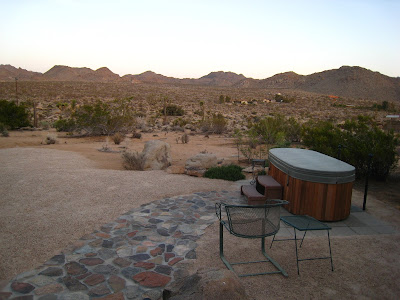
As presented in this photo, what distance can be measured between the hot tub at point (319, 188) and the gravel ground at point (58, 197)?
2.48 m

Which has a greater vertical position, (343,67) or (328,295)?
(343,67)

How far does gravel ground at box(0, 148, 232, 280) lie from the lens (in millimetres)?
4910

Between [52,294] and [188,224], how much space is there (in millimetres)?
2702

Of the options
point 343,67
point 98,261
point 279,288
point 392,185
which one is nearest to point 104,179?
point 98,261

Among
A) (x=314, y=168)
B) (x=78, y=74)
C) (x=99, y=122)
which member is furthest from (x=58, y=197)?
(x=78, y=74)

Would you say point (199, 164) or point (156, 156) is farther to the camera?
point (156, 156)

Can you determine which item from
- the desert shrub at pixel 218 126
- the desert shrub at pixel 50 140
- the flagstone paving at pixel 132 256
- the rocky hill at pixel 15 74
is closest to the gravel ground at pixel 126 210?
the flagstone paving at pixel 132 256

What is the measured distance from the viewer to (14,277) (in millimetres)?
4004

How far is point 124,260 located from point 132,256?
0.50ft

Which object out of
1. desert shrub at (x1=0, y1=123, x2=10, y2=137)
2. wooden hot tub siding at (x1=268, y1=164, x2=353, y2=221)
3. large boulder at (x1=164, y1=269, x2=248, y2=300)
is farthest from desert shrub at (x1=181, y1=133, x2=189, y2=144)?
large boulder at (x1=164, y1=269, x2=248, y2=300)

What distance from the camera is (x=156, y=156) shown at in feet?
35.3

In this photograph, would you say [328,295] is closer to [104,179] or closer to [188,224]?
[188,224]

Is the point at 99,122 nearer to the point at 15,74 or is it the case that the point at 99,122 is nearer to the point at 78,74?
the point at 15,74

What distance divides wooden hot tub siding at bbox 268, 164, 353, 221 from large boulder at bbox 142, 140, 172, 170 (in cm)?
533
